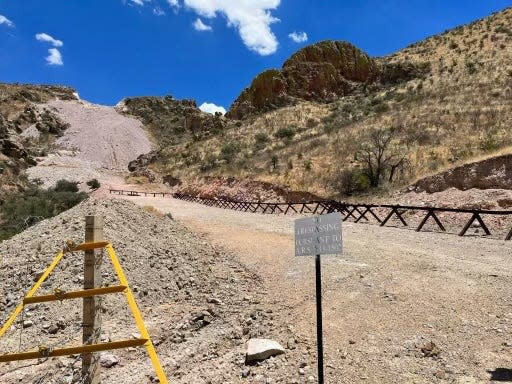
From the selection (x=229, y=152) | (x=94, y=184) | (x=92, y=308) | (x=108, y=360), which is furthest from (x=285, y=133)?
(x=92, y=308)

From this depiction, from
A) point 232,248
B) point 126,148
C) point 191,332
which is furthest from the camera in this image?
point 126,148

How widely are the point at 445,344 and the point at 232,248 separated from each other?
782cm

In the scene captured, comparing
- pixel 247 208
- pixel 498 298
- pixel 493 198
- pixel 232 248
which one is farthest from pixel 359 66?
pixel 498 298

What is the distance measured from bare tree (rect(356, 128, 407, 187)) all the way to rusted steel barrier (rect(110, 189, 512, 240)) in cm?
290

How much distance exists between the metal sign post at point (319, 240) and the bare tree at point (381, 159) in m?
19.0

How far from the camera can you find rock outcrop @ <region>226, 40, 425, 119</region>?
6019 centimetres

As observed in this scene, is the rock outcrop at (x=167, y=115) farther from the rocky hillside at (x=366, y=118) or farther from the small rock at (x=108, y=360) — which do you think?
the small rock at (x=108, y=360)

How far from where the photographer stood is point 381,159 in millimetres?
25953

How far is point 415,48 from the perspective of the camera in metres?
63.8

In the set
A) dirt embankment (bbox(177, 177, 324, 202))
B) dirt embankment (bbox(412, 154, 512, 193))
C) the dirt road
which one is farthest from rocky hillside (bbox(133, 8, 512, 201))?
the dirt road

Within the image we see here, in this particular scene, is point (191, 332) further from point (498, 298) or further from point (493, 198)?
point (493, 198)

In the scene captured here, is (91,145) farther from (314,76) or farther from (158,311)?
(158,311)

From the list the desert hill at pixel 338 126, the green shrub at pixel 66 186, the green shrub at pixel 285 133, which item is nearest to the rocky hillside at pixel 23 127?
the desert hill at pixel 338 126

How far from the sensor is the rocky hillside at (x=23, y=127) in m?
46.2
